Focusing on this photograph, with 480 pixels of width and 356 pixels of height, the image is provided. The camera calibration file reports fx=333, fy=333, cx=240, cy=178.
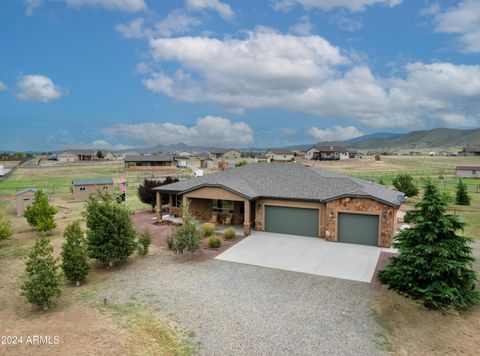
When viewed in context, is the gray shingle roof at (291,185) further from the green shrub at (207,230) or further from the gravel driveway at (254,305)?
the gravel driveway at (254,305)

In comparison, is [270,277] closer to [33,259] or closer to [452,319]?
[452,319]

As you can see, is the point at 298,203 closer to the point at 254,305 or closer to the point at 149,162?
the point at 254,305

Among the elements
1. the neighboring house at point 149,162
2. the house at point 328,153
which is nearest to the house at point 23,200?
the neighboring house at point 149,162

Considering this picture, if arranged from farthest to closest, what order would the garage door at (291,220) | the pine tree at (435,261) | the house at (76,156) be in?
the house at (76,156)
the garage door at (291,220)
the pine tree at (435,261)

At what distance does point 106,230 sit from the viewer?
15.5m

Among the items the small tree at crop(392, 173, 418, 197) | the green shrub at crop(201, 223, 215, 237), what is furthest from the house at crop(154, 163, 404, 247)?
the small tree at crop(392, 173, 418, 197)

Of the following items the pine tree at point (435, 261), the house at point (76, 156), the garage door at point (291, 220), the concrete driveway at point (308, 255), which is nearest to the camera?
the pine tree at point (435, 261)

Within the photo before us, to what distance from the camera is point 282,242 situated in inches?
782

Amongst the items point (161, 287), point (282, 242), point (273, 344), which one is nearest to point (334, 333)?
point (273, 344)

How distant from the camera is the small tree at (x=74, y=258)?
1348 cm

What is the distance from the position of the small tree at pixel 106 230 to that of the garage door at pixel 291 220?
9.76 m

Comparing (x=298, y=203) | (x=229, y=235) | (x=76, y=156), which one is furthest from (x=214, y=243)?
(x=76, y=156)

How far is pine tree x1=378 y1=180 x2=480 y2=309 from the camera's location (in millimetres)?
11555

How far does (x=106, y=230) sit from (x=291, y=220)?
37.3 feet
